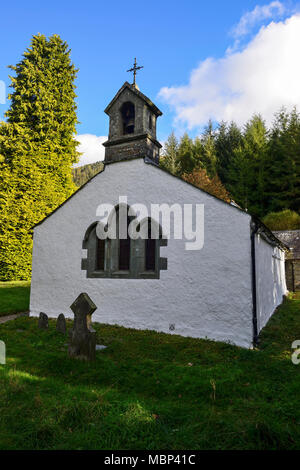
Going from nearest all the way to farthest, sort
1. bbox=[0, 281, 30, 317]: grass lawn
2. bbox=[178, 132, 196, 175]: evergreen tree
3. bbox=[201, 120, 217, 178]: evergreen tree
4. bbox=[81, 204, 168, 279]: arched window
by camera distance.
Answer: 1. bbox=[81, 204, 168, 279]: arched window
2. bbox=[0, 281, 30, 317]: grass lawn
3. bbox=[201, 120, 217, 178]: evergreen tree
4. bbox=[178, 132, 196, 175]: evergreen tree

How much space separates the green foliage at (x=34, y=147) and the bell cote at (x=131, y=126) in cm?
1146

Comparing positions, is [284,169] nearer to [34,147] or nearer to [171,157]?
[171,157]

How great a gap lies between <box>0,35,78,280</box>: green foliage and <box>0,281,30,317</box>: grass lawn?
3496 mm

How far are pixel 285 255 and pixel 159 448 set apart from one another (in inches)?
838

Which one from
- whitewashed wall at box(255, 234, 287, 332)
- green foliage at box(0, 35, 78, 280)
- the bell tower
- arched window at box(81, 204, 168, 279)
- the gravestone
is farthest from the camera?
green foliage at box(0, 35, 78, 280)

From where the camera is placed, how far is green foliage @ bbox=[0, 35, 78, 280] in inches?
763

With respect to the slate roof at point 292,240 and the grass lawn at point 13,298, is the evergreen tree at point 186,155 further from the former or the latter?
the grass lawn at point 13,298

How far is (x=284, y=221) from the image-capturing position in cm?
2927

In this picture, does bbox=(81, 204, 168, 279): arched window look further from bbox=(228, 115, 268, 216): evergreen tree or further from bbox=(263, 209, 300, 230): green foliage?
bbox=(228, 115, 268, 216): evergreen tree

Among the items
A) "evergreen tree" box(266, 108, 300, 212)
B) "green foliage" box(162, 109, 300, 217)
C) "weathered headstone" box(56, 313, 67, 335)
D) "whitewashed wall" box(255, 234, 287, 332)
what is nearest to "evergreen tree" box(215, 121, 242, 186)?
"green foliage" box(162, 109, 300, 217)

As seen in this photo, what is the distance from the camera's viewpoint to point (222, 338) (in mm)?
7945

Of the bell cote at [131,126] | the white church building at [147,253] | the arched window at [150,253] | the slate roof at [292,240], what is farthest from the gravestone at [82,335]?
the slate roof at [292,240]

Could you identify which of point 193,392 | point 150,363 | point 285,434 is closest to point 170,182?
point 150,363
